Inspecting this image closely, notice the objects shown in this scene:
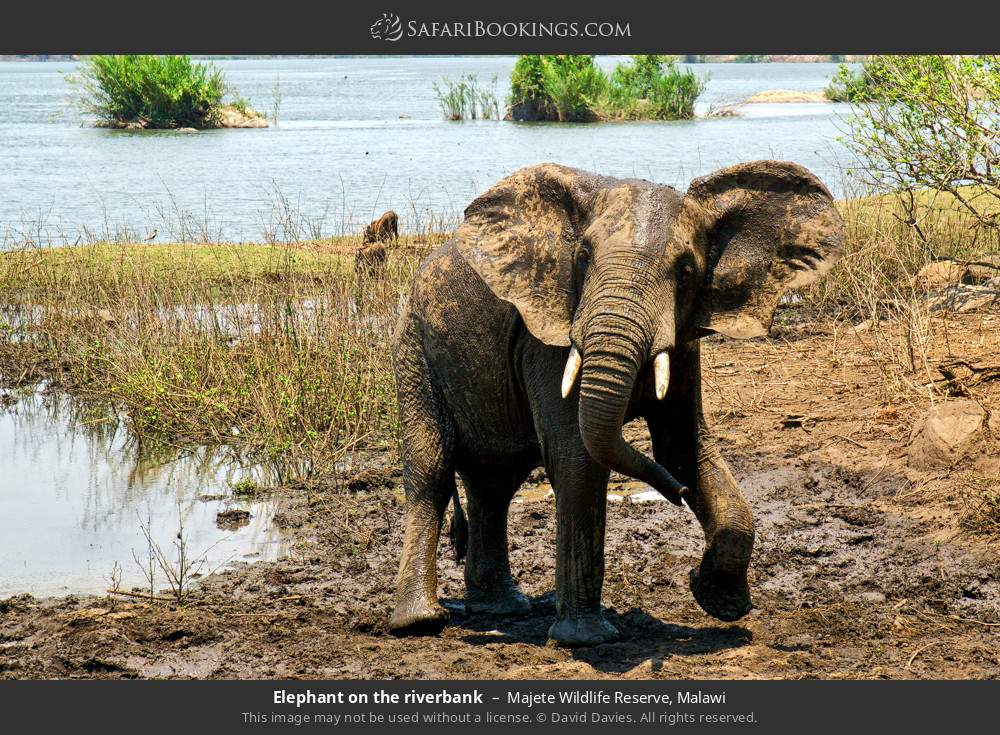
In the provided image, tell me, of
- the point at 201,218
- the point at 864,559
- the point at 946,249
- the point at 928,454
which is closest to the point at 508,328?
the point at 864,559

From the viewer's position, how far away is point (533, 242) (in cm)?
575

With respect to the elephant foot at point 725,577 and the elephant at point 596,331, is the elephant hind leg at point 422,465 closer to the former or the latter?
the elephant at point 596,331

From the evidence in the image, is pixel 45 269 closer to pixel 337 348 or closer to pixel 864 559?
pixel 337 348

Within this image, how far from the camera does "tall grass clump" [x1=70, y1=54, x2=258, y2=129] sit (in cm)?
4241

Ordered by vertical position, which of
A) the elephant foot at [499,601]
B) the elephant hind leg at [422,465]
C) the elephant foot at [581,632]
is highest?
the elephant hind leg at [422,465]

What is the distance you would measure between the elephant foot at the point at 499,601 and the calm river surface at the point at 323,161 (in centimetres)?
812

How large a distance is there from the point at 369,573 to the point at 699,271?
2.76 meters

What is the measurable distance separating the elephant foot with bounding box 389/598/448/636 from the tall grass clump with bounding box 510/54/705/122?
125 feet

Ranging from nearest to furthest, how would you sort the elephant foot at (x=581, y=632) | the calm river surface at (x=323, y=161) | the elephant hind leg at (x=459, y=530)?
1. the elephant foot at (x=581, y=632)
2. the elephant hind leg at (x=459, y=530)
3. the calm river surface at (x=323, y=161)

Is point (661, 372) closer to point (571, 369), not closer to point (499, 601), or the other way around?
point (571, 369)

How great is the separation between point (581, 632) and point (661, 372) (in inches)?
58.0

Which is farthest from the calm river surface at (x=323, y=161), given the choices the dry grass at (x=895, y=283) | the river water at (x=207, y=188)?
the dry grass at (x=895, y=283)

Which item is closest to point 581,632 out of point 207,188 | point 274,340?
point 274,340

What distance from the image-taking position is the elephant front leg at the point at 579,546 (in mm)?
5641
